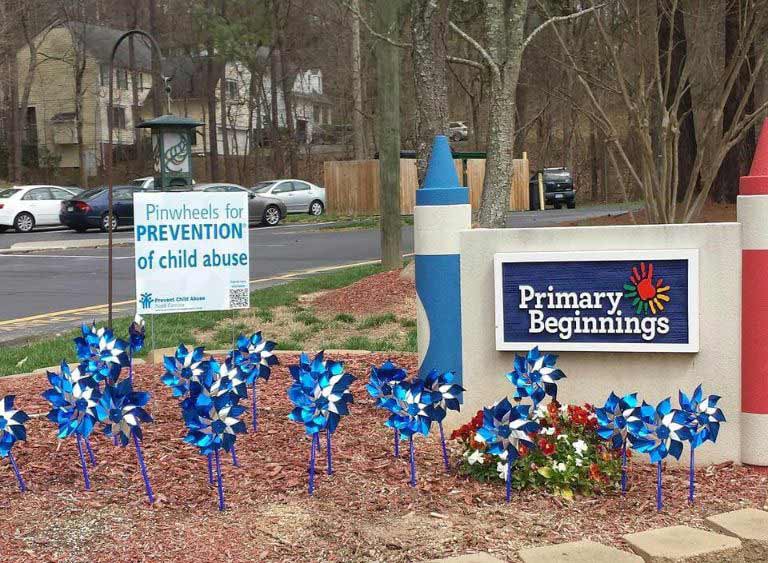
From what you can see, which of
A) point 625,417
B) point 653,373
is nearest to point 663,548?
point 625,417

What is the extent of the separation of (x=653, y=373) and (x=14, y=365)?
204 inches

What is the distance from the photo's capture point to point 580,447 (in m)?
4.44

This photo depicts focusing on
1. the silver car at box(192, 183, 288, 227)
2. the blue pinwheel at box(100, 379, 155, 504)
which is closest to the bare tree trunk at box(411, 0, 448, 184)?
the blue pinwheel at box(100, 379, 155, 504)

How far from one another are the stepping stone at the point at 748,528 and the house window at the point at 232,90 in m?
58.5

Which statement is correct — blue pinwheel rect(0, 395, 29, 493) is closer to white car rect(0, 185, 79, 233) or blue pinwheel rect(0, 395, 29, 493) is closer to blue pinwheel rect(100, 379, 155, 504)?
blue pinwheel rect(100, 379, 155, 504)

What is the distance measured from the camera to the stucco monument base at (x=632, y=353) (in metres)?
4.86

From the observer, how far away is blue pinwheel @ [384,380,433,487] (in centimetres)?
441

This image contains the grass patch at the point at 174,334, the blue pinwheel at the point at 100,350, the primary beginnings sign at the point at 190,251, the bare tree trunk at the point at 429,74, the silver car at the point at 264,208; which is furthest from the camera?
the silver car at the point at 264,208

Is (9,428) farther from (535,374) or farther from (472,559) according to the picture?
(535,374)

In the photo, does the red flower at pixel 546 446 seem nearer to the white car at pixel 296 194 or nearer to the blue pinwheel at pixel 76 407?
the blue pinwheel at pixel 76 407

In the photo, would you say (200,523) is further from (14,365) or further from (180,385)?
(14,365)

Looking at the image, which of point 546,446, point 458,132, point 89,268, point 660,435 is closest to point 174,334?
point 546,446

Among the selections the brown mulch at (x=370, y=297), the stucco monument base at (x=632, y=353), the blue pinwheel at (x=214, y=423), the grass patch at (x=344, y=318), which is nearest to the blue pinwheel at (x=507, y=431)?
the stucco monument base at (x=632, y=353)

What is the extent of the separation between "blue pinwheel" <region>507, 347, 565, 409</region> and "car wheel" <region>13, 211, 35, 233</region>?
27223 mm
